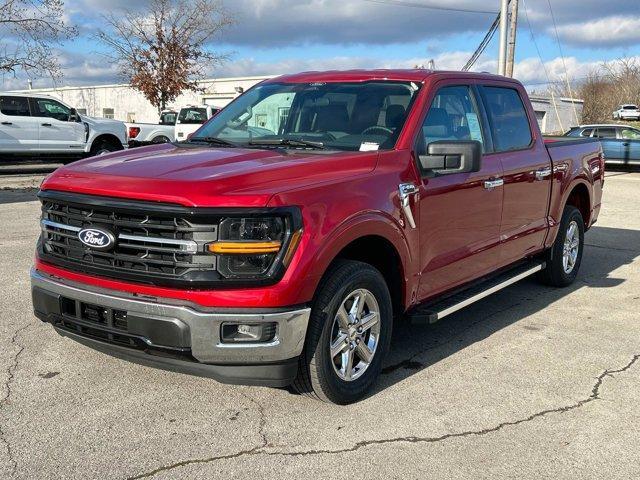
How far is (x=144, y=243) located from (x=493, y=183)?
2.70 metres

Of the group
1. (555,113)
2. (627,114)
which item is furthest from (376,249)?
(627,114)

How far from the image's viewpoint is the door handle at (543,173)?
18.4 feet

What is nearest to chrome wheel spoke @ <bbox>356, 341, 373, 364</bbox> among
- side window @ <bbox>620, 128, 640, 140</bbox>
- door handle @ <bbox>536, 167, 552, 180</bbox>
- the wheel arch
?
the wheel arch

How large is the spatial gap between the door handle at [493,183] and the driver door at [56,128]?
14.9 metres

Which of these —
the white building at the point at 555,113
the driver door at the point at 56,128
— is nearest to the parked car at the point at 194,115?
the driver door at the point at 56,128

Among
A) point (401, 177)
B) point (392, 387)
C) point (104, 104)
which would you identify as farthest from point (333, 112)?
point (104, 104)

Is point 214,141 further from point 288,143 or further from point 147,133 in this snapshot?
point 147,133

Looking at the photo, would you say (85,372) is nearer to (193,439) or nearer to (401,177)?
(193,439)

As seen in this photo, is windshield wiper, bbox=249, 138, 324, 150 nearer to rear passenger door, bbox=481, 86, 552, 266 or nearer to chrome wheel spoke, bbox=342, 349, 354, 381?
chrome wheel spoke, bbox=342, 349, 354, 381

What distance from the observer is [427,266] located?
428 centimetres

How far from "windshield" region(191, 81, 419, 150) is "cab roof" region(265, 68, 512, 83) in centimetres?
6

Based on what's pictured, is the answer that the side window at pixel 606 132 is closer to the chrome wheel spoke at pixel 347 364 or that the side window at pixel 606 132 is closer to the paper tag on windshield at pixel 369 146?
the paper tag on windshield at pixel 369 146

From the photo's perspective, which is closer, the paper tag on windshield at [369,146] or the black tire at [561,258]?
the paper tag on windshield at [369,146]

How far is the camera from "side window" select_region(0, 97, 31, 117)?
16.4m
